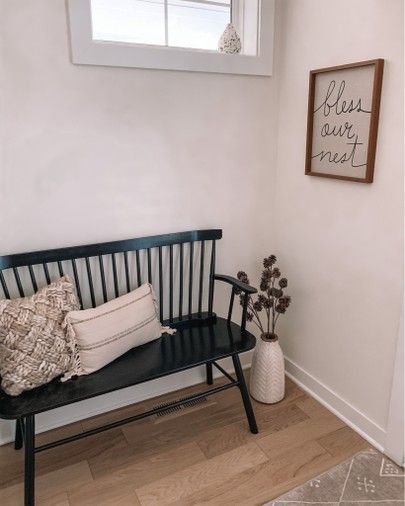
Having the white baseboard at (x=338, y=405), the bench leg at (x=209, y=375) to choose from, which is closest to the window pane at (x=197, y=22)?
the bench leg at (x=209, y=375)

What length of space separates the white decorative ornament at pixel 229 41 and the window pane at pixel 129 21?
29cm

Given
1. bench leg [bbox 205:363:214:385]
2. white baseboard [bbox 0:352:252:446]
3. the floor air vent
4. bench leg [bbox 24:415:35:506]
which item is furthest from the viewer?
bench leg [bbox 205:363:214:385]

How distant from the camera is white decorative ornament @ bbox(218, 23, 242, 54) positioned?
2.03 metres

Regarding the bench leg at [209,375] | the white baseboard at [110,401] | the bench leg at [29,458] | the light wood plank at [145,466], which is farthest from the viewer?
the bench leg at [209,375]

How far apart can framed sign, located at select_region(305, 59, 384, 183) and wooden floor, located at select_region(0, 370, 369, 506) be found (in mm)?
1193

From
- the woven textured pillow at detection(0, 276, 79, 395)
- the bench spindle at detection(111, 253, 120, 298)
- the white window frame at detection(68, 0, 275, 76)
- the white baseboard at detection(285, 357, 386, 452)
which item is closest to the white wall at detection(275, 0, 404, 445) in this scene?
the white baseboard at detection(285, 357, 386, 452)

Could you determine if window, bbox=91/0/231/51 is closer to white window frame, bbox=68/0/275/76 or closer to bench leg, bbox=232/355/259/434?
white window frame, bbox=68/0/275/76

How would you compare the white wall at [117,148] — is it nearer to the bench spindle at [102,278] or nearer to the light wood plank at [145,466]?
the bench spindle at [102,278]

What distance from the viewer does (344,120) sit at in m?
1.81

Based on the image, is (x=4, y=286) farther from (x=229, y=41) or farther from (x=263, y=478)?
(x=229, y=41)

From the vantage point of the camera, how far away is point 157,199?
2016 millimetres

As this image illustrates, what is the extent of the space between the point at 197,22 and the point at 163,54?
35 cm

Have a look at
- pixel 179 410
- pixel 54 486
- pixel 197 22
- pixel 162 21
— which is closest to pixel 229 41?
pixel 197 22

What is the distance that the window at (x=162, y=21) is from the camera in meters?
1.86
